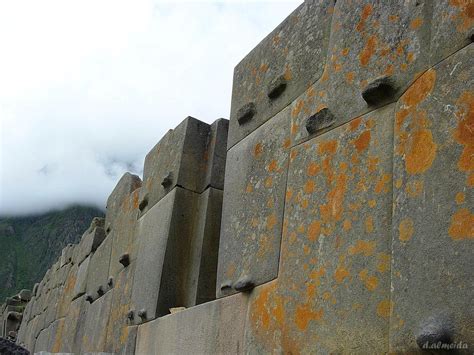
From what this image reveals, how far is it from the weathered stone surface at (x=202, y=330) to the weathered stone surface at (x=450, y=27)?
3.66 ft

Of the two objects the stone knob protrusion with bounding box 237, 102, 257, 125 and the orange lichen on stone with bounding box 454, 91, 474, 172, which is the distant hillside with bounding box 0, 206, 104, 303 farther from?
the orange lichen on stone with bounding box 454, 91, 474, 172

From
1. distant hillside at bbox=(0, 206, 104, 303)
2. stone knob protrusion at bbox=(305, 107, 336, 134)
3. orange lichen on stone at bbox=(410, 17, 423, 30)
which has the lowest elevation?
stone knob protrusion at bbox=(305, 107, 336, 134)

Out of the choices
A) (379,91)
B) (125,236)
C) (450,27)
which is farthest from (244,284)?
(125,236)

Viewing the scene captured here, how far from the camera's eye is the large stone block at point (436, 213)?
1.42 meters

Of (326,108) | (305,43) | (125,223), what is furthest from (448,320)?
(125,223)

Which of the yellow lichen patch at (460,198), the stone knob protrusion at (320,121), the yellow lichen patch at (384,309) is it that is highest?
the stone knob protrusion at (320,121)

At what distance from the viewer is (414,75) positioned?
1.76 m

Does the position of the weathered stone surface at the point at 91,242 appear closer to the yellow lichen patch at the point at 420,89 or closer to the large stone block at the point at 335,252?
the large stone block at the point at 335,252

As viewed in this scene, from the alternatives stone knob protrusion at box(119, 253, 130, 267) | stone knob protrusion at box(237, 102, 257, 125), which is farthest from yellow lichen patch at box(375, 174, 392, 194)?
stone knob protrusion at box(119, 253, 130, 267)

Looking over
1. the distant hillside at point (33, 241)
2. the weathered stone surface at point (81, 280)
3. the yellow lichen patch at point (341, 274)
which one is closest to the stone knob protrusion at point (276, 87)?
the yellow lichen patch at point (341, 274)

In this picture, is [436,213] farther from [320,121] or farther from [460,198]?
[320,121]

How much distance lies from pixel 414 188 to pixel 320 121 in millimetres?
582

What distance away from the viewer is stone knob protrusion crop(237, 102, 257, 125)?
→ 8.86ft

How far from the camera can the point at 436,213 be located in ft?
4.98
